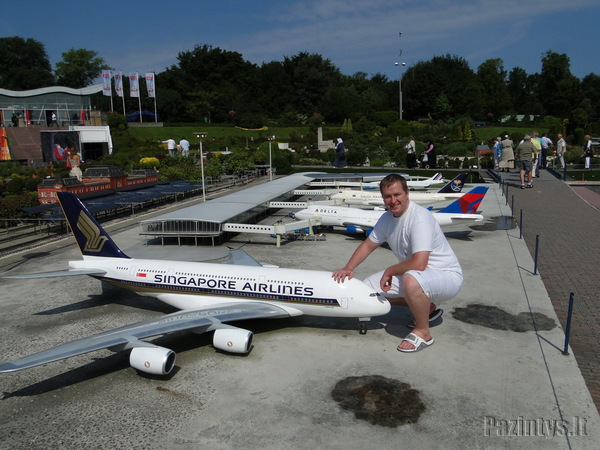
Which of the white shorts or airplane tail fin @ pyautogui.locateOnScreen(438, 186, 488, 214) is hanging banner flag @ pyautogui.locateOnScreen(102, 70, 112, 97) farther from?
the white shorts

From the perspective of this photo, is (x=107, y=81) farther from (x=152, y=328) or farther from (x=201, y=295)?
(x=152, y=328)

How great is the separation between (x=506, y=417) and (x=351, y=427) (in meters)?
4.28

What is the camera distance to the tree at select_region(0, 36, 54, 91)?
552 feet

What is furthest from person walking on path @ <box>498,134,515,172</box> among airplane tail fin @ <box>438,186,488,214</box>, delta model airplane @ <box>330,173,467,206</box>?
airplane tail fin @ <box>438,186,488,214</box>

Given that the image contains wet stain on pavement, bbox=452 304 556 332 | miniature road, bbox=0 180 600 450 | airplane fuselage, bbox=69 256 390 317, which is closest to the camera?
miniature road, bbox=0 180 600 450

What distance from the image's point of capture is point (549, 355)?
1689 centimetres

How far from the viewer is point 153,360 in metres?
15.3

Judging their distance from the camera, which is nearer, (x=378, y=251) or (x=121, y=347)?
(x=121, y=347)

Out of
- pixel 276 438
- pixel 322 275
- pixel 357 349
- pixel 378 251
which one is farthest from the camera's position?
pixel 378 251

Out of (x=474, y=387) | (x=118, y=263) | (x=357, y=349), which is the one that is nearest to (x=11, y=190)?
(x=118, y=263)

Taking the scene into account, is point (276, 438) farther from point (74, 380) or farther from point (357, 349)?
point (74, 380)

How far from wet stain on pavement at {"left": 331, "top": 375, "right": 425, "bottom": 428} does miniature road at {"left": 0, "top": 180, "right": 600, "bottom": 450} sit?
49mm

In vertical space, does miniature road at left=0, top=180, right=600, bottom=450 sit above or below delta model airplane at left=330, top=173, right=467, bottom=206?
below

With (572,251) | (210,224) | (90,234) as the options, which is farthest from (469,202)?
(90,234)
